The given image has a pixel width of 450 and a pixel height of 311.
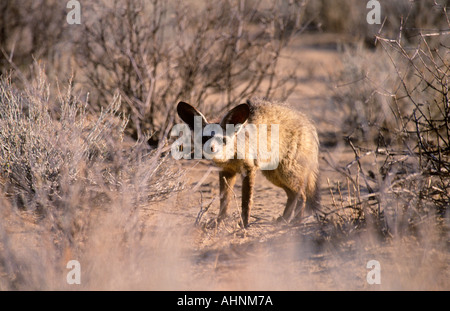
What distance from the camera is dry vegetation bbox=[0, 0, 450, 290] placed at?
A: 3971mm

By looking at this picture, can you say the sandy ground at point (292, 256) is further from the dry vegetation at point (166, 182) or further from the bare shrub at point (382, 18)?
the bare shrub at point (382, 18)

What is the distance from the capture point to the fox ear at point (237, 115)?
4.85 metres

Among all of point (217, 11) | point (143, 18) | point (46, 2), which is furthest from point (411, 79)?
point (46, 2)

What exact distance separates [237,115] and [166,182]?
43.6 inches

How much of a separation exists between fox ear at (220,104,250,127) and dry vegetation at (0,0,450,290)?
0.62m

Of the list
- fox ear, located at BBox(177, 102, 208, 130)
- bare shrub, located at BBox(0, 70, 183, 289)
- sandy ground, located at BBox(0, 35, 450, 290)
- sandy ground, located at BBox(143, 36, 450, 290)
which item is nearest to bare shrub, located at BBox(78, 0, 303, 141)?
bare shrub, located at BBox(0, 70, 183, 289)

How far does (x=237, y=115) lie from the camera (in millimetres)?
4922

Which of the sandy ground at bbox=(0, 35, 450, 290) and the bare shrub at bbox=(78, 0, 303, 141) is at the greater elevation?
the bare shrub at bbox=(78, 0, 303, 141)

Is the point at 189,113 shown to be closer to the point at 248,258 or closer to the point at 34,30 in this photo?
the point at 248,258

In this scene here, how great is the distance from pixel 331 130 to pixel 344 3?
766cm

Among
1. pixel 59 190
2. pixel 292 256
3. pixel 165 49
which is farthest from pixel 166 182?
pixel 165 49

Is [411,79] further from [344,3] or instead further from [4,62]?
[344,3]

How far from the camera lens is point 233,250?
452cm

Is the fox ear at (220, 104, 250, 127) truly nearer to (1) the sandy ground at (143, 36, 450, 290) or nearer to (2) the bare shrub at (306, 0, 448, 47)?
(1) the sandy ground at (143, 36, 450, 290)
